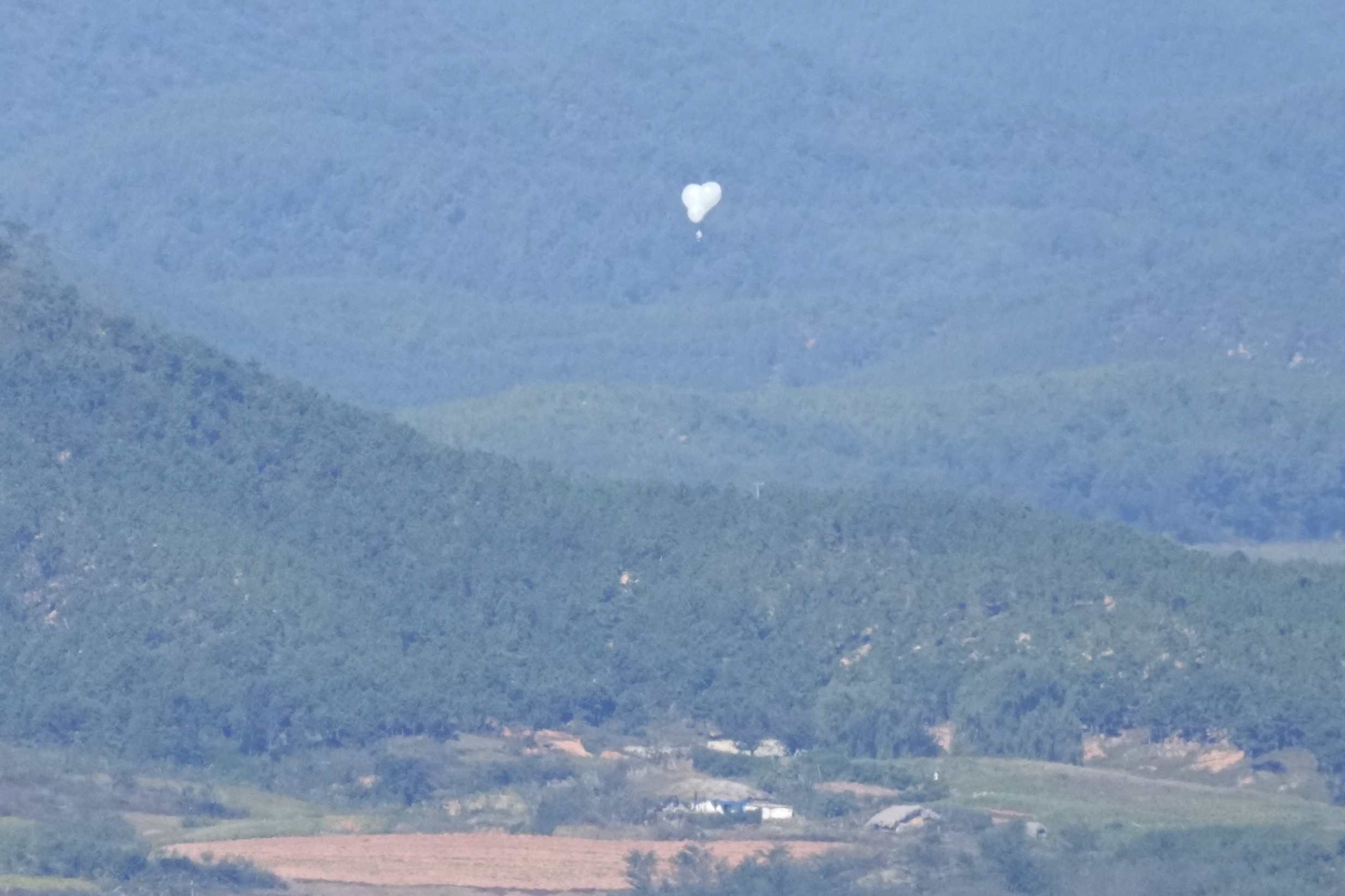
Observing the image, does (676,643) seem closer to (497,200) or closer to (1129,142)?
(497,200)

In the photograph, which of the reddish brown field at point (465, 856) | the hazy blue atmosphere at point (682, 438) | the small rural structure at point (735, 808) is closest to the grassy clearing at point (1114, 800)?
the hazy blue atmosphere at point (682, 438)

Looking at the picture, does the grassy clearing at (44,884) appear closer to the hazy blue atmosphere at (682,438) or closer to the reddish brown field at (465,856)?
the hazy blue atmosphere at (682,438)

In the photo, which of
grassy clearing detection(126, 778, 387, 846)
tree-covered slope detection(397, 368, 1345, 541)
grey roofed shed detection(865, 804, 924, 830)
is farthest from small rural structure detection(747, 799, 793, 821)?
tree-covered slope detection(397, 368, 1345, 541)

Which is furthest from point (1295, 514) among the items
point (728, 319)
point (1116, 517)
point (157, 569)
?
point (157, 569)

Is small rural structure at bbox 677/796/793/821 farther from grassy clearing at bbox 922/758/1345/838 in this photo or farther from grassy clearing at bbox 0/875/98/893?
grassy clearing at bbox 0/875/98/893

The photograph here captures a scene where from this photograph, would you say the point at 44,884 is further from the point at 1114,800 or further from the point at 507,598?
the point at 507,598

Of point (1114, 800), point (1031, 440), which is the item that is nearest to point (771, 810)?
point (1114, 800)

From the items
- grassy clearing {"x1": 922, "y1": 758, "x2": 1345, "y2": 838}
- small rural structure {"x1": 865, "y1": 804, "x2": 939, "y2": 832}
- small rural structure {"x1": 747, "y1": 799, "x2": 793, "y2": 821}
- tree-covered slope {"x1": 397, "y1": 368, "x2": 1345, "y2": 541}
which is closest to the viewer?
small rural structure {"x1": 865, "y1": 804, "x2": 939, "y2": 832}
